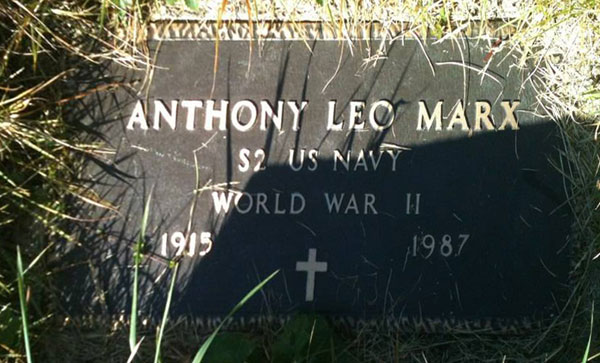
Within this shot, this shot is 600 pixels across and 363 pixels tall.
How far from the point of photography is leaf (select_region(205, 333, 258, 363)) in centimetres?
235

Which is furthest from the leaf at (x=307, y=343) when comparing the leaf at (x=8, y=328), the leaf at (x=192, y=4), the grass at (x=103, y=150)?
the leaf at (x=192, y=4)

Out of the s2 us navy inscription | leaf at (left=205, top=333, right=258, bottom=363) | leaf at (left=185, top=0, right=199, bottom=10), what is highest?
leaf at (left=185, top=0, right=199, bottom=10)

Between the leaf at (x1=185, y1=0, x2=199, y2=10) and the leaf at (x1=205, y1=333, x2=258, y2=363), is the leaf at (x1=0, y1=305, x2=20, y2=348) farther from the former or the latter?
the leaf at (x1=185, y1=0, x2=199, y2=10)

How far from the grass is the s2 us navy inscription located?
75 millimetres

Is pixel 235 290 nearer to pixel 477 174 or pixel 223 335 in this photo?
pixel 223 335

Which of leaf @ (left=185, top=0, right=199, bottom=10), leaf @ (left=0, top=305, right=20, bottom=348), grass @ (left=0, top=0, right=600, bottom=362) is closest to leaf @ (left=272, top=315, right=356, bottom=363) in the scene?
grass @ (left=0, top=0, right=600, bottom=362)

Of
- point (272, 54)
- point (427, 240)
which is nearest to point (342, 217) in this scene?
point (427, 240)

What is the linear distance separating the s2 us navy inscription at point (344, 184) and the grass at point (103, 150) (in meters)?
0.07

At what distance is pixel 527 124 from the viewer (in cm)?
251

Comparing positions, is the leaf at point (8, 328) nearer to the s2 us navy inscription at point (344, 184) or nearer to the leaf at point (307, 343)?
the s2 us navy inscription at point (344, 184)

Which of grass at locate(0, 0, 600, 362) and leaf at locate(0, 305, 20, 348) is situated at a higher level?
grass at locate(0, 0, 600, 362)

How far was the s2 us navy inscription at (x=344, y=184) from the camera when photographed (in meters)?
2.48

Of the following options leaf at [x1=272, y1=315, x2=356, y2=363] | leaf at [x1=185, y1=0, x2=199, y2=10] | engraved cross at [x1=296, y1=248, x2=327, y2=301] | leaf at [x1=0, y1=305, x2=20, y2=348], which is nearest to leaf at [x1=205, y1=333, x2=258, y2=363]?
leaf at [x1=272, y1=315, x2=356, y2=363]

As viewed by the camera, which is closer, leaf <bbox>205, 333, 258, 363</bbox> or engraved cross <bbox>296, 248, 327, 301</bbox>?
leaf <bbox>205, 333, 258, 363</bbox>
